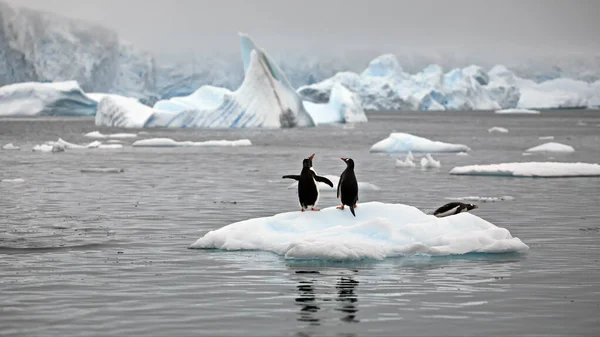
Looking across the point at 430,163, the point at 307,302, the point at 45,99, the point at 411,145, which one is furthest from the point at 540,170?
the point at 45,99

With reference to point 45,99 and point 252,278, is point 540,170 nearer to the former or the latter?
point 252,278

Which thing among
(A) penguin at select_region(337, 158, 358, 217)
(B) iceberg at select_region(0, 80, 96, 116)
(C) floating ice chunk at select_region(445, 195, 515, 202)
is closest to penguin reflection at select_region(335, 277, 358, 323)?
(A) penguin at select_region(337, 158, 358, 217)

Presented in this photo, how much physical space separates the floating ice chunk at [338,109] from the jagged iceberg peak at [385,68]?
216 ft

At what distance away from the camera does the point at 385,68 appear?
15862 cm

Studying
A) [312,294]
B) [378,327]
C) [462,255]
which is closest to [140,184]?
[462,255]

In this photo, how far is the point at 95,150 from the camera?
41531 millimetres

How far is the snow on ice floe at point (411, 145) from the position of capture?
3950 centimetres

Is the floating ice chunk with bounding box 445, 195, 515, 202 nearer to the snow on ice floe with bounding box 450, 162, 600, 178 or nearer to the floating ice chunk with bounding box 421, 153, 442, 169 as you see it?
the snow on ice floe with bounding box 450, 162, 600, 178

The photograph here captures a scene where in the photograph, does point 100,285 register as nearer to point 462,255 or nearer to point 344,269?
point 344,269

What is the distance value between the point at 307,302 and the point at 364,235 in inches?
119

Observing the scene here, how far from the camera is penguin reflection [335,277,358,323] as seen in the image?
329 inches

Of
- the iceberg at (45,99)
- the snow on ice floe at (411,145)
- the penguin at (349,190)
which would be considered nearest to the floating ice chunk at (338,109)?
the iceberg at (45,99)

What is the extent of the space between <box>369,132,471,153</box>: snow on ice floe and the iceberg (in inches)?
2167

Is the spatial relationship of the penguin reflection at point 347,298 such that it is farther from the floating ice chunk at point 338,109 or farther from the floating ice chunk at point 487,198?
the floating ice chunk at point 338,109
